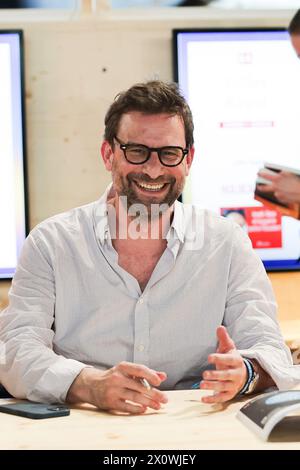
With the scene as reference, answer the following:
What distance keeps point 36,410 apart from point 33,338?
0.37 metres

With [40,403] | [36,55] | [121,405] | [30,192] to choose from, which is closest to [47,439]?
[121,405]

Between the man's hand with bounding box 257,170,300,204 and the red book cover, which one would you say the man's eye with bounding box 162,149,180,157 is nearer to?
the man's hand with bounding box 257,170,300,204

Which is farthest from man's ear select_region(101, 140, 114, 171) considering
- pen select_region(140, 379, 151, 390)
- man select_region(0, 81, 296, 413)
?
pen select_region(140, 379, 151, 390)

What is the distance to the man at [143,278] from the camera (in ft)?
6.96

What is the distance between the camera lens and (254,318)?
211 cm

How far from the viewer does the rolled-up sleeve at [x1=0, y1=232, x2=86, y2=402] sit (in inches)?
73.8

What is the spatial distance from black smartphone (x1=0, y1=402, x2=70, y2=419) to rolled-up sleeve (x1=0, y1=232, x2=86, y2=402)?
3.7 inches

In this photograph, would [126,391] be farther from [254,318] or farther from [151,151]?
→ [151,151]

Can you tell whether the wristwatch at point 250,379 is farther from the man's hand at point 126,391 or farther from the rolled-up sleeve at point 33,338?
the rolled-up sleeve at point 33,338

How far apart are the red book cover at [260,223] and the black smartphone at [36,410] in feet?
5.57

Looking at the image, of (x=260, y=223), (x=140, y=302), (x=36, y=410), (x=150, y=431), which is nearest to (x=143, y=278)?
(x=140, y=302)

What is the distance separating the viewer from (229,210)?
3322 millimetres

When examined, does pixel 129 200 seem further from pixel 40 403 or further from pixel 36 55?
pixel 36 55

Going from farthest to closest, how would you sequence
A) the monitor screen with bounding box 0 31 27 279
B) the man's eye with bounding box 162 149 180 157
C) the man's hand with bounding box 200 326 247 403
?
the monitor screen with bounding box 0 31 27 279, the man's eye with bounding box 162 149 180 157, the man's hand with bounding box 200 326 247 403
